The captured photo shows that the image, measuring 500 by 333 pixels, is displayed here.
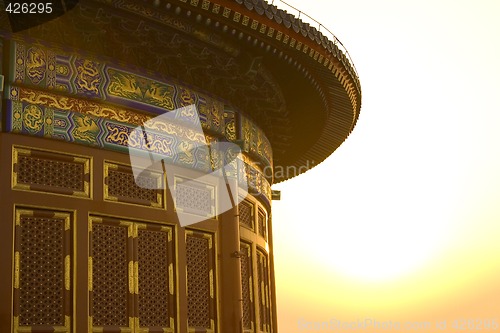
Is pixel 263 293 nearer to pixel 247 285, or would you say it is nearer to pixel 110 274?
pixel 247 285

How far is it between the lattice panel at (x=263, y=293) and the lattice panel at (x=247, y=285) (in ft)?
1.16

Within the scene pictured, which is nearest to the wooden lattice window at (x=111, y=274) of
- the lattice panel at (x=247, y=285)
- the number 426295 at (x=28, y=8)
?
the lattice panel at (x=247, y=285)

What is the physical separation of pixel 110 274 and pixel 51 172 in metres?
1.28

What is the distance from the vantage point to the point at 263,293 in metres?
12.2

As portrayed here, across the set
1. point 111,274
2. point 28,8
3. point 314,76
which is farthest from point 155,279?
point 314,76

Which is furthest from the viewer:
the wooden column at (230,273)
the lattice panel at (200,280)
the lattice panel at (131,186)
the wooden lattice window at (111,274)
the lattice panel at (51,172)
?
the wooden column at (230,273)

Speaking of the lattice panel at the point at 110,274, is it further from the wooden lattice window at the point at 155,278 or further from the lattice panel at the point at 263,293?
the lattice panel at the point at 263,293

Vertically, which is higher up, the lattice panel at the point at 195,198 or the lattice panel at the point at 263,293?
the lattice panel at the point at 195,198

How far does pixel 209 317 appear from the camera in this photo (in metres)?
10.3

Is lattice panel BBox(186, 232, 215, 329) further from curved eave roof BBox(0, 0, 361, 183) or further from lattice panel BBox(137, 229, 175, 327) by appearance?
curved eave roof BBox(0, 0, 361, 183)

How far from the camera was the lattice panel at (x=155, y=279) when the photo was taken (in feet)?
31.2

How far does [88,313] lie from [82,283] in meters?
0.32

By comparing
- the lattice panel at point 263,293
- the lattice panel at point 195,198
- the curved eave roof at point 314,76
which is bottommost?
the lattice panel at point 263,293

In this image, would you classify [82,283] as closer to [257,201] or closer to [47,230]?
[47,230]
